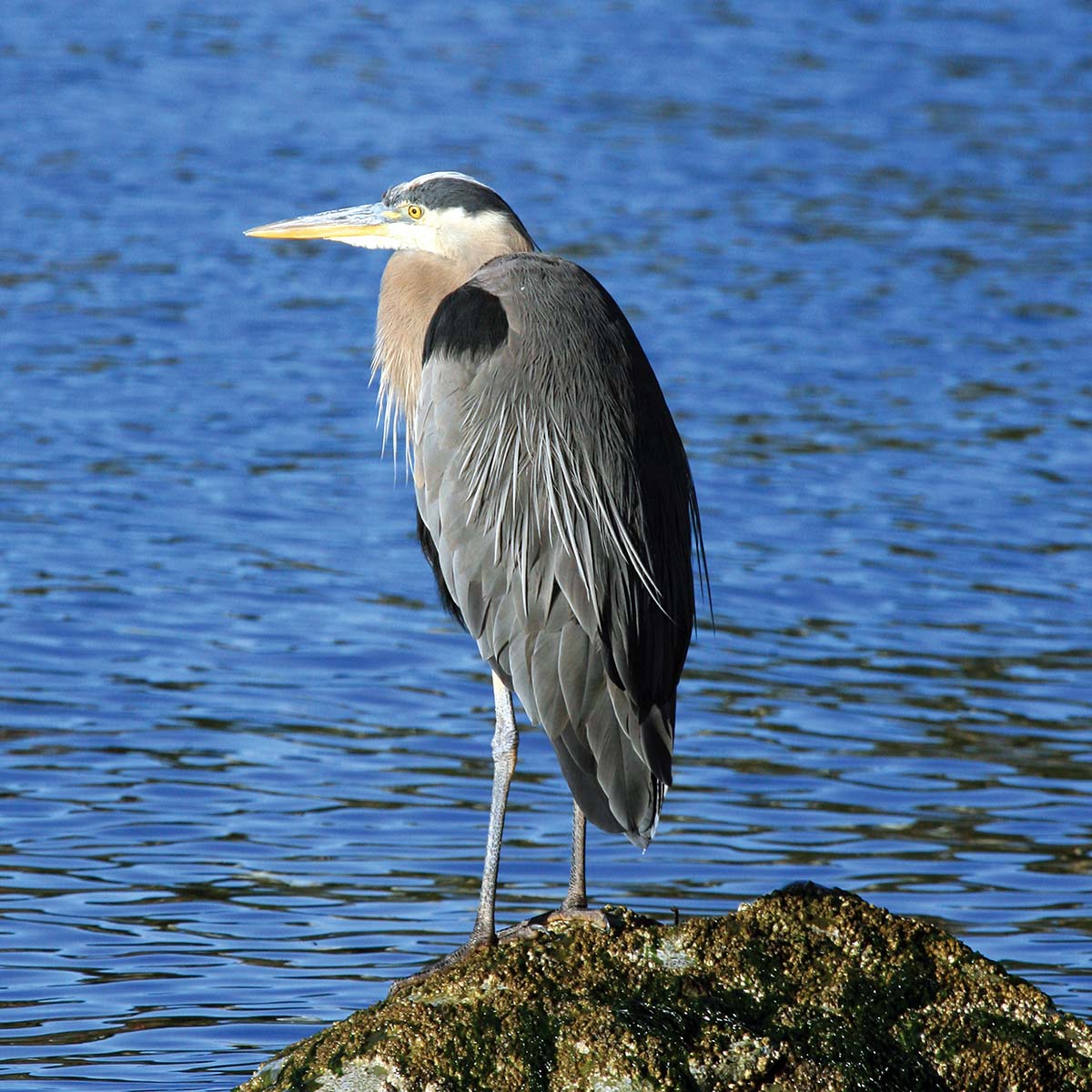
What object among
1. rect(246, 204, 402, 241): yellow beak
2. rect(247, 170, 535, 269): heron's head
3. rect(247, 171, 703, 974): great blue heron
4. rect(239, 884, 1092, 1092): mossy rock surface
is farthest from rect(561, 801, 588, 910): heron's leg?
rect(246, 204, 402, 241): yellow beak

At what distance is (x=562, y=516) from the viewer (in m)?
5.39

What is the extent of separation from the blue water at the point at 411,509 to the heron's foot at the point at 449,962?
1.07m

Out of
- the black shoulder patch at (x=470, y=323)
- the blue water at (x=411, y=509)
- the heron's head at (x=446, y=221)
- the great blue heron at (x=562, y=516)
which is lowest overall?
the blue water at (x=411, y=509)

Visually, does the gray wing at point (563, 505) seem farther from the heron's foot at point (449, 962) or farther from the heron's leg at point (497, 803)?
the heron's foot at point (449, 962)

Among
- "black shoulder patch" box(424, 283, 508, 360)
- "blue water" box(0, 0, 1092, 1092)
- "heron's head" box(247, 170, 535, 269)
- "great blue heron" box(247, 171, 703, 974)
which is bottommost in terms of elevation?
"blue water" box(0, 0, 1092, 1092)

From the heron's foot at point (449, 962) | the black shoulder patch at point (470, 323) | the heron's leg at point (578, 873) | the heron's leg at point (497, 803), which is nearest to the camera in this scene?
the heron's foot at point (449, 962)

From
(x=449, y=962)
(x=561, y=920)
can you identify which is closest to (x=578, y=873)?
(x=561, y=920)

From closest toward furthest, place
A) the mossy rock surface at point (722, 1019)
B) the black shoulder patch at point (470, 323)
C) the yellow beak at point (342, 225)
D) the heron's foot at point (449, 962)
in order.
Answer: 1. the mossy rock surface at point (722, 1019)
2. the heron's foot at point (449, 962)
3. the black shoulder patch at point (470, 323)
4. the yellow beak at point (342, 225)

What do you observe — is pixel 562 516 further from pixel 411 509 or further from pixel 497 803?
pixel 411 509

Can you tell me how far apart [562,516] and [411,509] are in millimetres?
5963

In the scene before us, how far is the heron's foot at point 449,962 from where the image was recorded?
468cm

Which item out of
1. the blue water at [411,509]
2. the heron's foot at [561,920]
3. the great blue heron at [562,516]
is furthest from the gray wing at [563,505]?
the blue water at [411,509]

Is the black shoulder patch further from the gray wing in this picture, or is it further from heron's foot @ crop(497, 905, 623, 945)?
heron's foot @ crop(497, 905, 623, 945)

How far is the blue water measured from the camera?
23.1 ft
